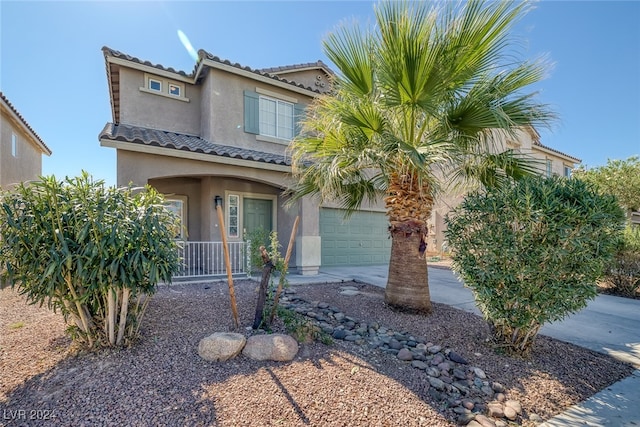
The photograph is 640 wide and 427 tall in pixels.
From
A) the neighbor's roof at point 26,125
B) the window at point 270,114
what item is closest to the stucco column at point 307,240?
the window at point 270,114

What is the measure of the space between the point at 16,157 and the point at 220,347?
1728 cm

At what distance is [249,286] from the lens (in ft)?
28.3

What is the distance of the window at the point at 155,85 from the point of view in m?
11.1

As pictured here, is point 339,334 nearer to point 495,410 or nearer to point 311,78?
point 495,410

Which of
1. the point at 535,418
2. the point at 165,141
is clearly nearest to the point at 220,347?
the point at 535,418

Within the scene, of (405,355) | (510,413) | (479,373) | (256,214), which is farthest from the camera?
(256,214)

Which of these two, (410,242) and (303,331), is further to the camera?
(410,242)

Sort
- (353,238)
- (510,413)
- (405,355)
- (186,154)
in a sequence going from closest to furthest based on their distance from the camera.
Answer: (510,413) → (405,355) → (186,154) → (353,238)

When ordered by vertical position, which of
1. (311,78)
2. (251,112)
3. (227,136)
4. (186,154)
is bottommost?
(186,154)

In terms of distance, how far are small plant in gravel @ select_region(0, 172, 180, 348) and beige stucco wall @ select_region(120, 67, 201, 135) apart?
24.2 feet

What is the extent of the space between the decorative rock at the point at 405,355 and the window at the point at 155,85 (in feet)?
37.5

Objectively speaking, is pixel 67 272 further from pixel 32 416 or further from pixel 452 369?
pixel 452 369

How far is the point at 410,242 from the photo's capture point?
264 inches

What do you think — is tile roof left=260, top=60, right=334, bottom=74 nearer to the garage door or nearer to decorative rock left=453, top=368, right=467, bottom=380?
the garage door
